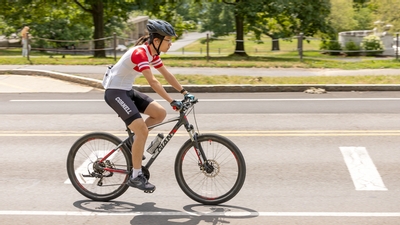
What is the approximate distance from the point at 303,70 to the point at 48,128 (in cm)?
1169

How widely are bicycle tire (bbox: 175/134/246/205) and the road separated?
0.14 m

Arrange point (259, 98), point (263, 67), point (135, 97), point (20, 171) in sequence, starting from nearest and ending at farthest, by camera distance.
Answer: point (135, 97) < point (20, 171) < point (259, 98) < point (263, 67)

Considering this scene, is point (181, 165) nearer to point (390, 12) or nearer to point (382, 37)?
point (382, 37)

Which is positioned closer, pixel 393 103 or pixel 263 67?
pixel 393 103

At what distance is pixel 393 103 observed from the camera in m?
14.0

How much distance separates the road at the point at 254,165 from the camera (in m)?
6.48

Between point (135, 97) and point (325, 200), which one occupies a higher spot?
point (135, 97)

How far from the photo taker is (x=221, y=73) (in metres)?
20.0

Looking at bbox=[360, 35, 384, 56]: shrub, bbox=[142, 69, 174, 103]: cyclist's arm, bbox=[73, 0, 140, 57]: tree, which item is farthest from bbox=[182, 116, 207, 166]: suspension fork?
bbox=[360, 35, 384, 56]: shrub

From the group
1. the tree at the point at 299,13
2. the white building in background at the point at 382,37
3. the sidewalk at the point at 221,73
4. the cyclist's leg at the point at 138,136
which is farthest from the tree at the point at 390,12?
the cyclist's leg at the point at 138,136

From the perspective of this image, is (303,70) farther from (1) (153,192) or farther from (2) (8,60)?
(1) (153,192)

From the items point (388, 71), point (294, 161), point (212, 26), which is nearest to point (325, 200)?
point (294, 161)

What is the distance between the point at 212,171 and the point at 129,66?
1380mm

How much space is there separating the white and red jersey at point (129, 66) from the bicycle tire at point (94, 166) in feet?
2.04
